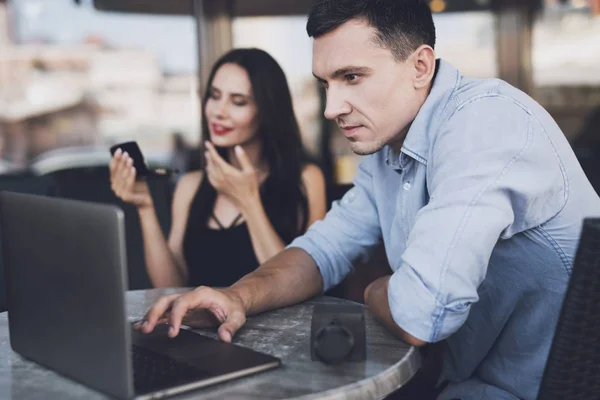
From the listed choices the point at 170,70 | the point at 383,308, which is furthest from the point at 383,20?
the point at 170,70

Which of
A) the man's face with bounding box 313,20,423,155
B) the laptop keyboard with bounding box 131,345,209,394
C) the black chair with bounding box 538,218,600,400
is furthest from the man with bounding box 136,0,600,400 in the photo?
the black chair with bounding box 538,218,600,400

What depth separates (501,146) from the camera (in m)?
1.43

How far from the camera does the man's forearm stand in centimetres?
164

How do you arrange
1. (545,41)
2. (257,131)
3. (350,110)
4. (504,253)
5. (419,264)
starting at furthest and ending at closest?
(545,41)
(257,131)
(350,110)
(504,253)
(419,264)

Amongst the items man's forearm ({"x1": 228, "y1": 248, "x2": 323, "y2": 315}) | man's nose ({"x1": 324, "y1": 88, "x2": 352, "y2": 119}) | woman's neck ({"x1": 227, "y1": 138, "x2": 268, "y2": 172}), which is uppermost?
man's nose ({"x1": 324, "y1": 88, "x2": 352, "y2": 119})

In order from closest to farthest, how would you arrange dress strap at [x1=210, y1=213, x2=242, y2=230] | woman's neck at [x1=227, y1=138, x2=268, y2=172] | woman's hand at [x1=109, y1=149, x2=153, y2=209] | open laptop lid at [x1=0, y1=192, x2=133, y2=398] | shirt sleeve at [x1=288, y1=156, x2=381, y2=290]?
open laptop lid at [x1=0, y1=192, x2=133, y2=398] → shirt sleeve at [x1=288, y1=156, x2=381, y2=290] → woman's hand at [x1=109, y1=149, x2=153, y2=209] → dress strap at [x1=210, y1=213, x2=242, y2=230] → woman's neck at [x1=227, y1=138, x2=268, y2=172]

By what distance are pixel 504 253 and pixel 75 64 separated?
5.51 m

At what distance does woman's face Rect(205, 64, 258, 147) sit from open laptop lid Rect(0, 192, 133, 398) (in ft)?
4.84

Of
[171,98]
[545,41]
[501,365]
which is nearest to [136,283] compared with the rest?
[501,365]

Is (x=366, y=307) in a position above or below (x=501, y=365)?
above

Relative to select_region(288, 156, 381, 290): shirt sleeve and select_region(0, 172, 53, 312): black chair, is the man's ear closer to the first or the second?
select_region(288, 156, 381, 290): shirt sleeve

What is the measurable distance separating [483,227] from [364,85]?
1.49 ft

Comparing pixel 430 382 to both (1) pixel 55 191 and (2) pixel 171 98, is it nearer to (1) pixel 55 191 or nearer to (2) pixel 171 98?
(1) pixel 55 191

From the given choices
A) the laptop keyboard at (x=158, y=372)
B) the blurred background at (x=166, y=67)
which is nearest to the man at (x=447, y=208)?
the laptop keyboard at (x=158, y=372)
